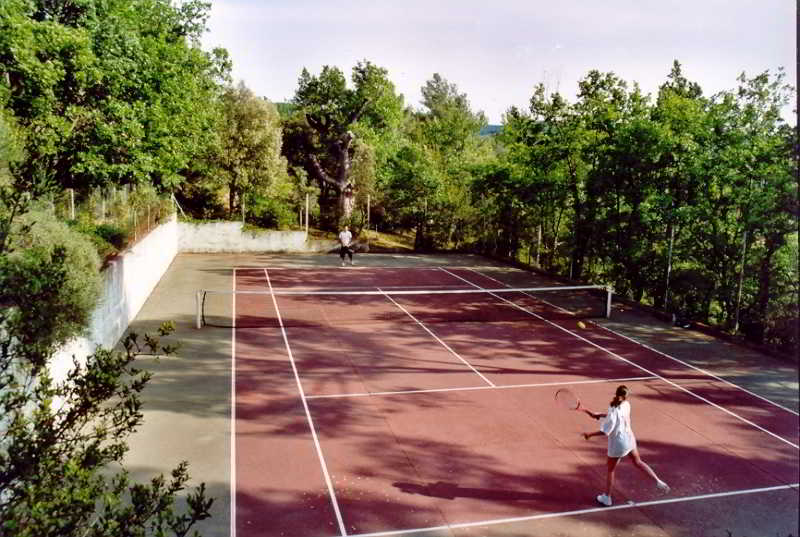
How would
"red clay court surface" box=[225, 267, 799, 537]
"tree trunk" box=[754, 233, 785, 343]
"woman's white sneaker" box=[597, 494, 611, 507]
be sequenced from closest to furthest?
"red clay court surface" box=[225, 267, 799, 537] < "woman's white sneaker" box=[597, 494, 611, 507] < "tree trunk" box=[754, 233, 785, 343]

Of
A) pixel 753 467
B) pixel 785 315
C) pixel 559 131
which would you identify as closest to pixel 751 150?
pixel 785 315

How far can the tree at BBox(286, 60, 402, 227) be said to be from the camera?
37500 mm

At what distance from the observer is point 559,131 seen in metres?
23.3

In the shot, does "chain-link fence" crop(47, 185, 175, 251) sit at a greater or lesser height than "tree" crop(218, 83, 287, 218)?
lesser

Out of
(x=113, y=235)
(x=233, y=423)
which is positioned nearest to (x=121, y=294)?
(x=113, y=235)

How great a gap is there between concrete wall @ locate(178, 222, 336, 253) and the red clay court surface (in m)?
14.9

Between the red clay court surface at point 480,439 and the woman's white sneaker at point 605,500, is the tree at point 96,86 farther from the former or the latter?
the woman's white sneaker at point 605,500

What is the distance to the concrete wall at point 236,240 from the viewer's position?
98.0ft

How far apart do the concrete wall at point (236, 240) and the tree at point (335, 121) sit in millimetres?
5344

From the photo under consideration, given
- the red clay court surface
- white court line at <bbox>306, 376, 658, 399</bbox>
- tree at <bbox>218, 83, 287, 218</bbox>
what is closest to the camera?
the red clay court surface

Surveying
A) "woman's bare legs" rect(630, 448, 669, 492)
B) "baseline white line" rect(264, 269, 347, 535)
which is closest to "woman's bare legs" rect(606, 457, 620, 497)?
"woman's bare legs" rect(630, 448, 669, 492)

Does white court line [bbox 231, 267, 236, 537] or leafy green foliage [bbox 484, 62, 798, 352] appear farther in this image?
leafy green foliage [bbox 484, 62, 798, 352]

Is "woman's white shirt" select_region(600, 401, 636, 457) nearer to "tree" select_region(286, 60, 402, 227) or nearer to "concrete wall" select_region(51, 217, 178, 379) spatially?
"concrete wall" select_region(51, 217, 178, 379)

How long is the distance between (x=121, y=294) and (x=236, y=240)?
51.6ft
